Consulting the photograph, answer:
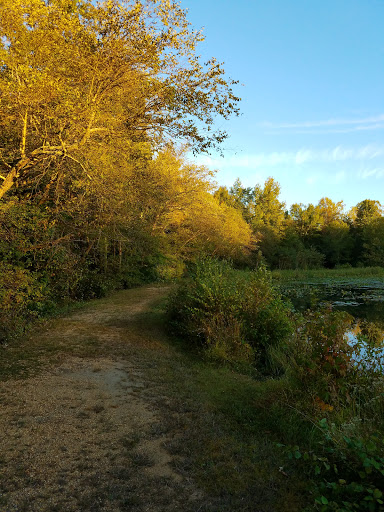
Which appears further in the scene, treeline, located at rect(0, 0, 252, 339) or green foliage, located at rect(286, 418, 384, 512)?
treeline, located at rect(0, 0, 252, 339)

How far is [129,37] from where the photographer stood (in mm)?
6562

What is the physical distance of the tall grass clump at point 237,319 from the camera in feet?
23.2

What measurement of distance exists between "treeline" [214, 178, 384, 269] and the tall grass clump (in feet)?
115

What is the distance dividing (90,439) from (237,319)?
4563 mm

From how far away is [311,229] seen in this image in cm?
5250

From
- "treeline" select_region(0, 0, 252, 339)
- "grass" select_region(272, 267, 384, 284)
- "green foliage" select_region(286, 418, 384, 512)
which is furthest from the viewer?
"grass" select_region(272, 267, 384, 284)

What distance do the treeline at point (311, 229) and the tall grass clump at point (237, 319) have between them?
34965mm

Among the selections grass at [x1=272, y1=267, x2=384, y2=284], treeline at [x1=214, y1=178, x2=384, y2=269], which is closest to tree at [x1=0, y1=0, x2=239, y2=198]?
grass at [x1=272, y1=267, x2=384, y2=284]

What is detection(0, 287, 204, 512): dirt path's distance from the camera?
8.55 feet

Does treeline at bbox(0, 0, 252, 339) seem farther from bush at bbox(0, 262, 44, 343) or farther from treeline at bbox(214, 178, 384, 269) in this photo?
treeline at bbox(214, 178, 384, 269)

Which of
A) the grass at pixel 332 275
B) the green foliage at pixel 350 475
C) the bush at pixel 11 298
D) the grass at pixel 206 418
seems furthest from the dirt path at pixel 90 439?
the grass at pixel 332 275

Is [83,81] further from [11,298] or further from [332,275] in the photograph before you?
[332,275]

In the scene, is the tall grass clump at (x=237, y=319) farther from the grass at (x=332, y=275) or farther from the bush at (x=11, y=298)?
the grass at (x=332, y=275)

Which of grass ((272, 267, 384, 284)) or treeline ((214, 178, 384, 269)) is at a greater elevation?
treeline ((214, 178, 384, 269))
